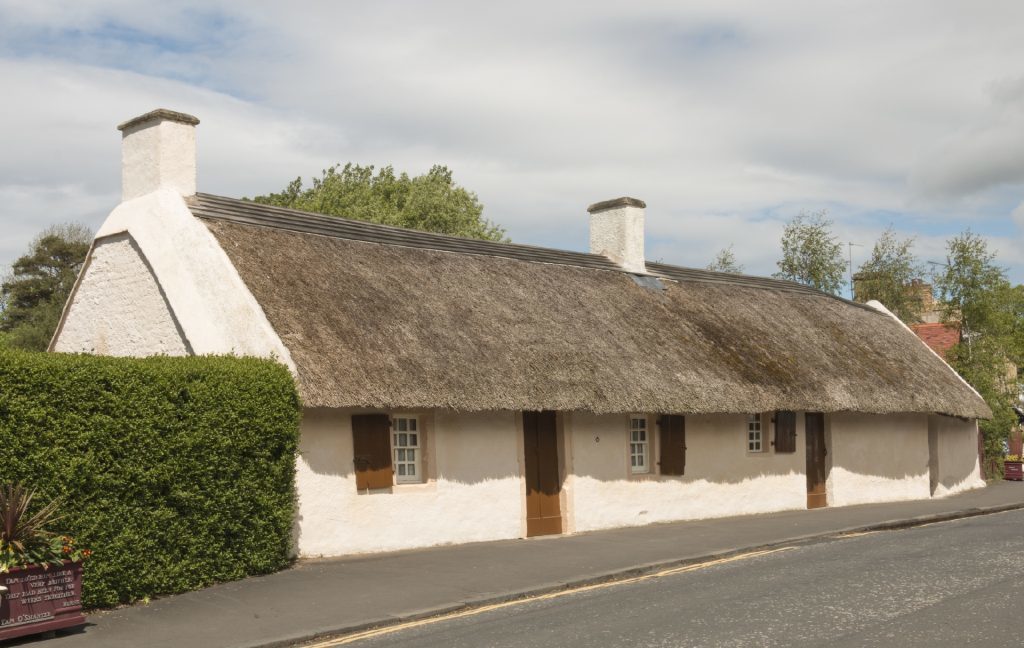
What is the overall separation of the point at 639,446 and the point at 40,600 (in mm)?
11535

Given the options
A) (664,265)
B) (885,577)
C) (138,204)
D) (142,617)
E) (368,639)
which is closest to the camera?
(368,639)

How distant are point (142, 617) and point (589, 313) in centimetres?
1097

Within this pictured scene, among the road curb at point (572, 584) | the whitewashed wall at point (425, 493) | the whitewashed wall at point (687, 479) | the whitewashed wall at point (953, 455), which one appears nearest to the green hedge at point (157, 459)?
the whitewashed wall at point (425, 493)

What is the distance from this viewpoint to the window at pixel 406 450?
14922 millimetres

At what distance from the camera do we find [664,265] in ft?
79.4

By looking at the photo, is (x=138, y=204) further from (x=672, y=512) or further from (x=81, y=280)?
(x=672, y=512)

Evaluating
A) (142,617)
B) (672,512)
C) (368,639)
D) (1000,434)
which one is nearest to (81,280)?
(142,617)

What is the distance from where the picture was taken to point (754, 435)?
21.0 meters

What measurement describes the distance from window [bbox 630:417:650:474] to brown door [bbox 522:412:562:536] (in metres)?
2.03

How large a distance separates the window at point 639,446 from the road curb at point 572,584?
Answer: 3.71 m

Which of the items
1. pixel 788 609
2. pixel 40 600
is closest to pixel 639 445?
pixel 788 609

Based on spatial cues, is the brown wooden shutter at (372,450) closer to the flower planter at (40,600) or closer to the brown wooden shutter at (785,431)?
the flower planter at (40,600)

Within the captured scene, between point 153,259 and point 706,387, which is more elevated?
point 153,259

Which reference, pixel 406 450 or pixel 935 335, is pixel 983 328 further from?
pixel 406 450
